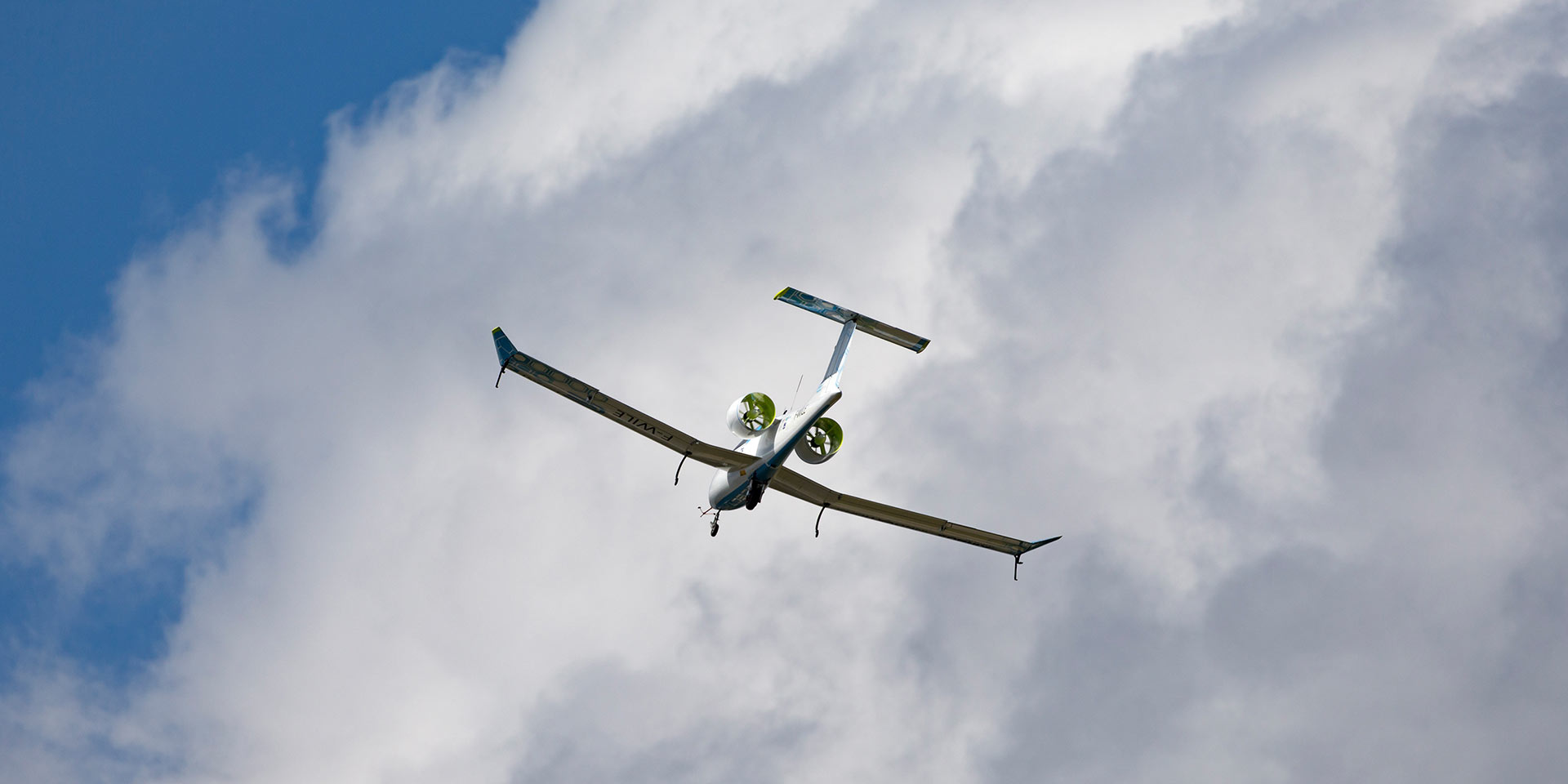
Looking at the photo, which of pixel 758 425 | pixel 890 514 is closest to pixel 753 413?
pixel 758 425

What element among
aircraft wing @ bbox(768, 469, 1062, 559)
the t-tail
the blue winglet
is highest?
the t-tail

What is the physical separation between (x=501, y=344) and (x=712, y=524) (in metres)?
17.7

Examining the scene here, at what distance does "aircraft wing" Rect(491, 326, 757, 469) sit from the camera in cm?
7519

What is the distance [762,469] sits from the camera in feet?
268

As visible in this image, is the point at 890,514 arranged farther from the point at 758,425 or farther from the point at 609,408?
the point at 609,408

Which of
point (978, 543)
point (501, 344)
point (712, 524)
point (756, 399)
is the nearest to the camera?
point (501, 344)

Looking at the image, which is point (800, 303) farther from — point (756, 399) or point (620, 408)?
point (620, 408)

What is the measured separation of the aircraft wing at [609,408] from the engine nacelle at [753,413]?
1419mm

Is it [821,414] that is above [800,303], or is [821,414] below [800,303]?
below

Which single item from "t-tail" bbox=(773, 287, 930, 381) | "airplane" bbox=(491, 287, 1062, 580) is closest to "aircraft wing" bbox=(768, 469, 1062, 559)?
"airplane" bbox=(491, 287, 1062, 580)

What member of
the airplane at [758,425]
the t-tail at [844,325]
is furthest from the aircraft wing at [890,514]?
the t-tail at [844,325]

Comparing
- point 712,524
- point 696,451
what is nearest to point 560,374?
point 696,451

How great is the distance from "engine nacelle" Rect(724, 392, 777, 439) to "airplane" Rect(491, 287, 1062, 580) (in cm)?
4

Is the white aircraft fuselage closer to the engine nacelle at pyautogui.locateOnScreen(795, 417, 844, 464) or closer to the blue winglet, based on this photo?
the engine nacelle at pyautogui.locateOnScreen(795, 417, 844, 464)
